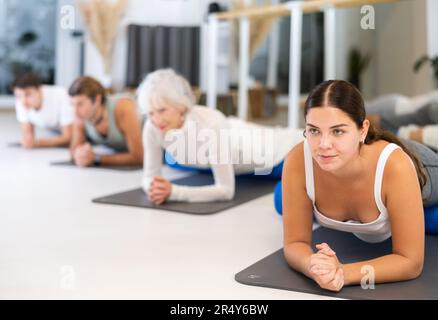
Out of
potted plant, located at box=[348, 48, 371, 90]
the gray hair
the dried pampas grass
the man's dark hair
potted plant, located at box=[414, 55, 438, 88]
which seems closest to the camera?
the gray hair

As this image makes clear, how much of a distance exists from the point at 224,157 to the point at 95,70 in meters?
4.51

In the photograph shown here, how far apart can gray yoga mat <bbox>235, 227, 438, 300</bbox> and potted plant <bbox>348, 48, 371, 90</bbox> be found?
5.37 metres

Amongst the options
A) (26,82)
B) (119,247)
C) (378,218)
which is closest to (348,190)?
(378,218)

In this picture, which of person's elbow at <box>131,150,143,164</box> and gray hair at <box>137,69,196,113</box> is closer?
gray hair at <box>137,69,196,113</box>

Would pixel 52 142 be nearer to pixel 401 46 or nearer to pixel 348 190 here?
pixel 348 190

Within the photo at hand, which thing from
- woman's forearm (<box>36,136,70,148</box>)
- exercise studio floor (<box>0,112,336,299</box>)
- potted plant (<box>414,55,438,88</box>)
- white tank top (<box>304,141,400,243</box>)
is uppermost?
potted plant (<box>414,55,438,88</box>)

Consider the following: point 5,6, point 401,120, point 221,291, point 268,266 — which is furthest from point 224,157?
point 5,6

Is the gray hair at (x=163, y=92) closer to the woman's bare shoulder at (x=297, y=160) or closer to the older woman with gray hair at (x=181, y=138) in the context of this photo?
the older woman with gray hair at (x=181, y=138)

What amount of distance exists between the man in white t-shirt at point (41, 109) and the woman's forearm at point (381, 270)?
264 centimetres

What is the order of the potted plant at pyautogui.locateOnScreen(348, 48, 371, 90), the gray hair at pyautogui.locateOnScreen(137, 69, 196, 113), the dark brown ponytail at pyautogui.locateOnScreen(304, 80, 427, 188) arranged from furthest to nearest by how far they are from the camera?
the potted plant at pyautogui.locateOnScreen(348, 48, 371, 90) < the gray hair at pyautogui.locateOnScreen(137, 69, 196, 113) < the dark brown ponytail at pyautogui.locateOnScreen(304, 80, 427, 188)

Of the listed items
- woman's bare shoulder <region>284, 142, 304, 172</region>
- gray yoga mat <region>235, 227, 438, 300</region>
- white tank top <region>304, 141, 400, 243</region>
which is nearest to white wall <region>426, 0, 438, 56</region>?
gray yoga mat <region>235, 227, 438, 300</region>

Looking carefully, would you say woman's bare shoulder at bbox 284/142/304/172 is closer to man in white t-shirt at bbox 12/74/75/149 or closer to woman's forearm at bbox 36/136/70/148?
man in white t-shirt at bbox 12/74/75/149

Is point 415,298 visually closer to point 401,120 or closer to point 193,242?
point 193,242

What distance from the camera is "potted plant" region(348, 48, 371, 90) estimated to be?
6789mm
